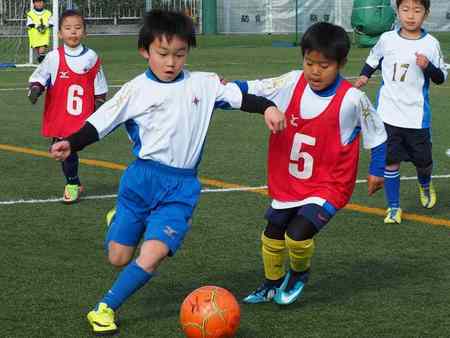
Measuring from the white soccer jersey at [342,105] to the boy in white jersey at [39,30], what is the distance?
19842mm

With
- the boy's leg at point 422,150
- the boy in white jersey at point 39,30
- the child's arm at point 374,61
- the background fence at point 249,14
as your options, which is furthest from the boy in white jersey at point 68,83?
the background fence at point 249,14

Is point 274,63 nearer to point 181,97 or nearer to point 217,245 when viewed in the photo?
point 217,245

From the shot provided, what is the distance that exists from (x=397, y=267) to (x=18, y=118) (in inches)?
372

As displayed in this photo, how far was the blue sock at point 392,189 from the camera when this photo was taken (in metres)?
8.32

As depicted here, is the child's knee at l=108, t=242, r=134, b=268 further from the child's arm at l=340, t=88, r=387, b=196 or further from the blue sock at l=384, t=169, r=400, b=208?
the blue sock at l=384, t=169, r=400, b=208

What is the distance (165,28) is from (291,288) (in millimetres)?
1612

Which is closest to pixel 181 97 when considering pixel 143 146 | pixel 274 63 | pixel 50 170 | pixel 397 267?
pixel 143 146

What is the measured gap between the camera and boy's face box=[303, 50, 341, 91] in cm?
569

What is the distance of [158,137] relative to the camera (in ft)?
18.2

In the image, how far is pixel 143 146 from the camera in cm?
560

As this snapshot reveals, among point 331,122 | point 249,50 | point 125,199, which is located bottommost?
point 249,50

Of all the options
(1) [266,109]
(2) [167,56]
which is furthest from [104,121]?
(1) [266,109]

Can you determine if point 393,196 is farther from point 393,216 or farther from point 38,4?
point 38,4

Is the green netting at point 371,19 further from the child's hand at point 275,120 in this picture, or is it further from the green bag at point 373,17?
the child's hand at point 275,120
